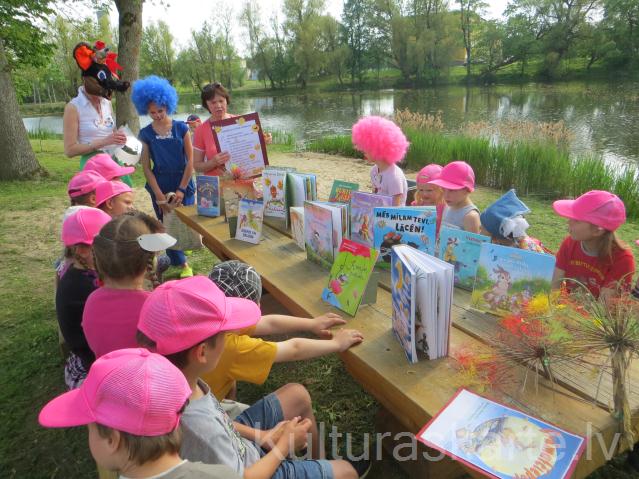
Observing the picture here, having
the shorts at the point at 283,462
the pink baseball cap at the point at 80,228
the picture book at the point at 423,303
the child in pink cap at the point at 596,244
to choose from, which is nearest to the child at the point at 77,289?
the pink baseball cap at the point at 80,228

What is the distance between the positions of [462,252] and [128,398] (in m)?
1.47

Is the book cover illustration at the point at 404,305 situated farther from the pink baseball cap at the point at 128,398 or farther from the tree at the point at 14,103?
the tree at the point at 14,103

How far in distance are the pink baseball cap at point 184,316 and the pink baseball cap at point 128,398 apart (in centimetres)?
20

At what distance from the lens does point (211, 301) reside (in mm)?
1360

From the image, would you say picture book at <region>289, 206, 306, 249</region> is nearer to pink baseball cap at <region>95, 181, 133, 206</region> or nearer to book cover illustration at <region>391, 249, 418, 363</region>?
book cover illustration at <region>391, 249, 418, 363</region>

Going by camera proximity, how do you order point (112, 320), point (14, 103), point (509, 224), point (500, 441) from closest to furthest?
point (500, 441) → point (112, 320) → point (509, 224) → point (14, 103)

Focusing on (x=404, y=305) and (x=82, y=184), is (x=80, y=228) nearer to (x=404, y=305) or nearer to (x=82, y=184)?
(x=82, y=184)

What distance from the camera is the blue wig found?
364cm

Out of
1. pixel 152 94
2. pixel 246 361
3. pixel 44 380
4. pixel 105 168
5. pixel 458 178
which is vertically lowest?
pixel 44 380

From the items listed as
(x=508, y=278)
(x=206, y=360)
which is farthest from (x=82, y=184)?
(x=508, y=278)

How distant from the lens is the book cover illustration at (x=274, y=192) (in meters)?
2.91

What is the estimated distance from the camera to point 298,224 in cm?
250

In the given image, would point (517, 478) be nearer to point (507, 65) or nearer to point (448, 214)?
point (448, 214)

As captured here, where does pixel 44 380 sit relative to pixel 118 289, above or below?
below
